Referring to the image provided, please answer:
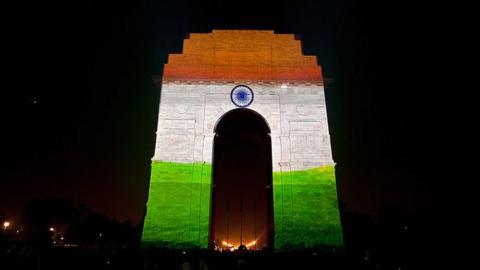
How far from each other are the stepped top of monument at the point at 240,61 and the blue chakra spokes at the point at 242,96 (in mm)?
474

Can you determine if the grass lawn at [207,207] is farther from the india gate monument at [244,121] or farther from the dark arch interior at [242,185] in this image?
the dark arch interior at [242,185]

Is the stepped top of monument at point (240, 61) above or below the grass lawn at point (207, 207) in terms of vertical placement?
above

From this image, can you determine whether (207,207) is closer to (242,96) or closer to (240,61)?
(242,96)

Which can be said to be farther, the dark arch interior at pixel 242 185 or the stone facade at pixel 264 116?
the dark arch interior at pixel 242 185

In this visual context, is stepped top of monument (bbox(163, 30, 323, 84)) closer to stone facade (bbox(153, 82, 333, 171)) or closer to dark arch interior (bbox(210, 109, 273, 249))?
stone facade (bbox(153, 82, 333, 171))

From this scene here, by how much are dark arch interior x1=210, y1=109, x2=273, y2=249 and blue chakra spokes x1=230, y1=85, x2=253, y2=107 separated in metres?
2.28

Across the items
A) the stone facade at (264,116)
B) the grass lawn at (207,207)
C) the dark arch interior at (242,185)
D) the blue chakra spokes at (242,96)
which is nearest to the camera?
the grass lawn at (207,207)

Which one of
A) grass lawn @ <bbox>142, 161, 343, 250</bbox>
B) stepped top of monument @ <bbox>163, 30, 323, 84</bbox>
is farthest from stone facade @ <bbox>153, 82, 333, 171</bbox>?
grass lawn @ <bbox>142, 161, 343, 250</bbox>

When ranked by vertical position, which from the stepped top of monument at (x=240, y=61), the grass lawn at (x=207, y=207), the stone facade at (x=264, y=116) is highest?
the stepped top of monument at (x=240, y=61)

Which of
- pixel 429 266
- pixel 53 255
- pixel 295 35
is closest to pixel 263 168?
pixel 295 35

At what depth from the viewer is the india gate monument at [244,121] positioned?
1767 centimetres

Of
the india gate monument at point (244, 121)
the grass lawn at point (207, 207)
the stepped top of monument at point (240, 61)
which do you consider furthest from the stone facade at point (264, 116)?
the grass lawn at point (207, 207)

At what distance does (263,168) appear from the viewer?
81.1 feet

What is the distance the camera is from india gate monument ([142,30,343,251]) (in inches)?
696
